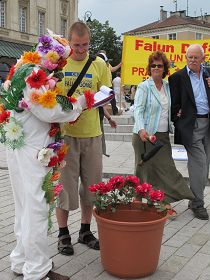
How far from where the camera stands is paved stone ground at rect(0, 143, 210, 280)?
3611 mm

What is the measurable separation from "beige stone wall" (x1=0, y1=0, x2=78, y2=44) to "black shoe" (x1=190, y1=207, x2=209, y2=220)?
33.2 m

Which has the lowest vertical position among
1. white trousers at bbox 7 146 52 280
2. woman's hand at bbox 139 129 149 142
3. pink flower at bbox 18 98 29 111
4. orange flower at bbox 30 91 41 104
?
white trousers at bbox 7 146 52 280

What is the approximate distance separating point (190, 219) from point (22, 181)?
2.46 metres

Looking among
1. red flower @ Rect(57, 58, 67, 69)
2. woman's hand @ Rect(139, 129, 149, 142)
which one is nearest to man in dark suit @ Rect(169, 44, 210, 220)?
woman's hand @ Rect(139, 129, 149, 142)

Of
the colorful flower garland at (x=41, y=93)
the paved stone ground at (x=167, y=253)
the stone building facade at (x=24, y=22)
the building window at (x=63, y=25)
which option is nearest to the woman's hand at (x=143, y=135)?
the paved stone ground at (x=167, y=253)

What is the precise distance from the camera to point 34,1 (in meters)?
39.6

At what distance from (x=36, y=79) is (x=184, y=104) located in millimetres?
2443

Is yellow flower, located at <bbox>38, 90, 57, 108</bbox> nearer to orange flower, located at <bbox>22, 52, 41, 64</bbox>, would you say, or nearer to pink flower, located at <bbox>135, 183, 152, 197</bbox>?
orange flower, located at <bbox>22, 52, 41, 64</bbox>

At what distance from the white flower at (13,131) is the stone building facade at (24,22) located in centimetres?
3093

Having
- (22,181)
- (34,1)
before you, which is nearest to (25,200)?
(22,181)

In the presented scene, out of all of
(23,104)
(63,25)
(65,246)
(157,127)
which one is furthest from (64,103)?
(63,25)

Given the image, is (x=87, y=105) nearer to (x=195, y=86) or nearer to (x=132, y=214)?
(x=132, y=214)

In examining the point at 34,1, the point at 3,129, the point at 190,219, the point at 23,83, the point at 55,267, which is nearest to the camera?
the point at 23,83

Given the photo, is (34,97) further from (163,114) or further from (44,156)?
(163,114)
